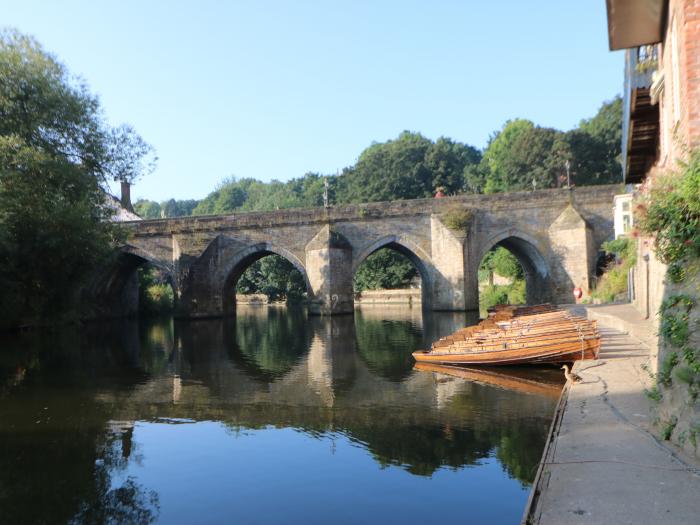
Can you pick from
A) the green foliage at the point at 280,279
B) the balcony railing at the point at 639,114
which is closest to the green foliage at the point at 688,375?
the balcony railing at the point at 639,114

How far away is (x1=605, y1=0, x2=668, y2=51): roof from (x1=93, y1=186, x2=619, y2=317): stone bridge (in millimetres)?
20135

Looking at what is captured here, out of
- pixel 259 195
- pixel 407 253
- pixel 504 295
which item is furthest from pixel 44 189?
pixel 259 195

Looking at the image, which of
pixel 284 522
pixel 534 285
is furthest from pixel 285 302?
pixel 284 522

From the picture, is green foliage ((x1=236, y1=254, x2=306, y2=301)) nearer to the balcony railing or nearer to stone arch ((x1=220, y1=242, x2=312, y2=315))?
stone arch ((x1=220, y1=242, x2=312, y2=315))

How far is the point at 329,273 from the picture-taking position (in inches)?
1118

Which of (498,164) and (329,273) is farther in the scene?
(498,164)

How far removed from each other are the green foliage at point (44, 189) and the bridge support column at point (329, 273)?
32.5ft

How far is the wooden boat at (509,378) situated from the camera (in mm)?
9797

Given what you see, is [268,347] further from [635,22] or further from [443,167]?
[443,167]

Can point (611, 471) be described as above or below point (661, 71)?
below

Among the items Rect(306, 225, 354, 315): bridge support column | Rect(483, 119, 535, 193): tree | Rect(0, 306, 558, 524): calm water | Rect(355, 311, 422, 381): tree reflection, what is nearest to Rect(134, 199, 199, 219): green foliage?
Rect(483, 119, 535, 193): tree

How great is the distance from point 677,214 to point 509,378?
22.3ft

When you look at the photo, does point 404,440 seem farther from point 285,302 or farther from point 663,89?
point 285,302

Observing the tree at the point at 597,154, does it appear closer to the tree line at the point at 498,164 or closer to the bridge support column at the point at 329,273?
the tree line at the point at 498,164
